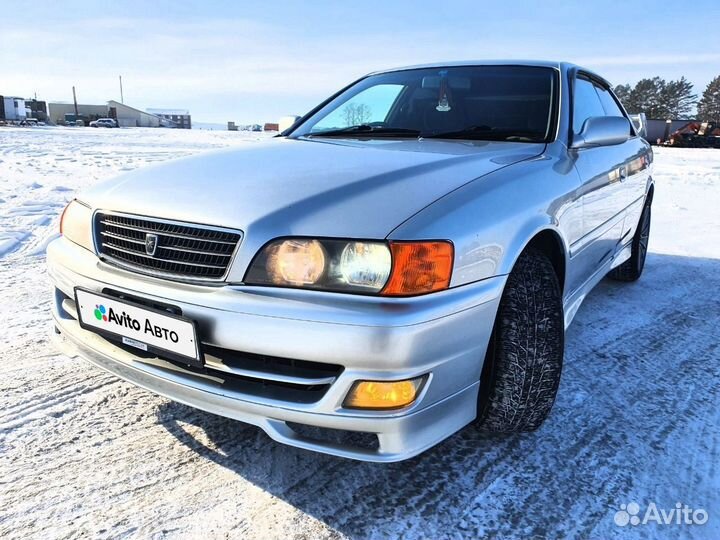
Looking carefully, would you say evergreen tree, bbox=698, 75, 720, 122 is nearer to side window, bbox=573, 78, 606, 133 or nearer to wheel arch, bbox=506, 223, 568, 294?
side window, bbox=573, 78, 606, 133

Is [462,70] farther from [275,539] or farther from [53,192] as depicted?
[53,192]

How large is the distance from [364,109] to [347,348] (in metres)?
1.99

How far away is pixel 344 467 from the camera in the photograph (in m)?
1.78

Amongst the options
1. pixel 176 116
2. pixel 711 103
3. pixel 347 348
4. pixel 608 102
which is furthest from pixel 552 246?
pixel 176 116

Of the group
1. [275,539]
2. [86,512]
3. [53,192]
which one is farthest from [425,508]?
[53,192]

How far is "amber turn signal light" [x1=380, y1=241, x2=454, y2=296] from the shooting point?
4.57 ft

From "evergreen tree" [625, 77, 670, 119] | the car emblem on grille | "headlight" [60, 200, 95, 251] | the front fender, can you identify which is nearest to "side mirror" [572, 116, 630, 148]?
the front fender

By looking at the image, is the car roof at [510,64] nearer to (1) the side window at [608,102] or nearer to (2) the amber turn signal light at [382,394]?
(1) the side window at [608,102]

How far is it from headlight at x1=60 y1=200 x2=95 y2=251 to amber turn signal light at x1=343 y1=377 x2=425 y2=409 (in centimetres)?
107

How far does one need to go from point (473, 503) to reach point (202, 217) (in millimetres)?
1157

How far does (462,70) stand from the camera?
287 centimetres

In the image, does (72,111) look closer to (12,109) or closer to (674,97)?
(12,109)

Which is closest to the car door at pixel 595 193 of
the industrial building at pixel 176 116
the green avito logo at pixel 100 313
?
the green avito logo at pixel 100 313

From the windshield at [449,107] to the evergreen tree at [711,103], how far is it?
224ft
